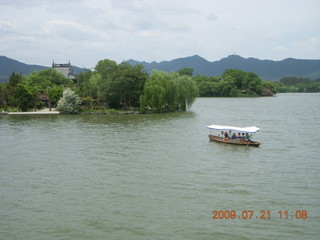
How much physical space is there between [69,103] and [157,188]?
46.4 meters

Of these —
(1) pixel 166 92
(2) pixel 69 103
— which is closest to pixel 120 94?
(1) pixel 166 92

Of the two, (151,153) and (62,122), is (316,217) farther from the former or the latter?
(62,122)

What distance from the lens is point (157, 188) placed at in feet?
61.5

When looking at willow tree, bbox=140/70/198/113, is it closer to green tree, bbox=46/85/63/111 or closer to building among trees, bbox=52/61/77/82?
green tree, bbox=46/85/63/111

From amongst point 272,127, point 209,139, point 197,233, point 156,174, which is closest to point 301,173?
point 156,174

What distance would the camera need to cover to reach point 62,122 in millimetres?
49031

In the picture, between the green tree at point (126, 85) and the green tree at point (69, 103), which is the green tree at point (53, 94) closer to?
the green tree at point (69, 103)
